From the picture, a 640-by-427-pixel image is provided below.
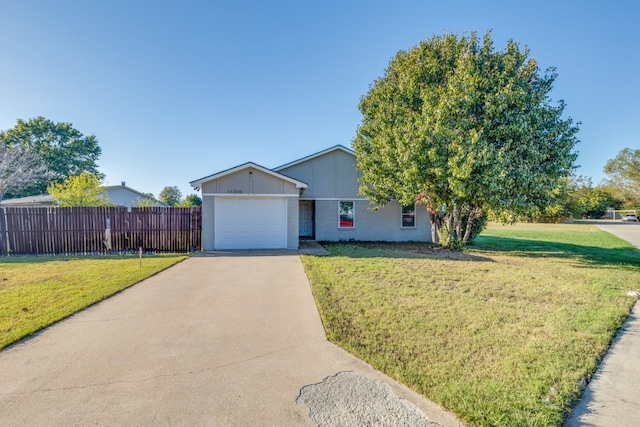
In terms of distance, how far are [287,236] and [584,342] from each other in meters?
10.0

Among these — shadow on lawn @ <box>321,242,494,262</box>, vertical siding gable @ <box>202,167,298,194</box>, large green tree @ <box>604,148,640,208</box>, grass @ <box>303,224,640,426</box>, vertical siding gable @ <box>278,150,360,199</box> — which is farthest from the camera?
large green tree @ <box>604,148,640,208</box>

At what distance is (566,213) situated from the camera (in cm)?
3928

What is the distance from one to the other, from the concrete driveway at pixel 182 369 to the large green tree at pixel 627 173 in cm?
6959

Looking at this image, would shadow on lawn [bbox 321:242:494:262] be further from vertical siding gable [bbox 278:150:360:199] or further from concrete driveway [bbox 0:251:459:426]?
concrete driveway [bbox 0:251:459:426]

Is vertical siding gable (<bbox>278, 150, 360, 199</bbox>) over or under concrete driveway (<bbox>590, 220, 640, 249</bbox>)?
over

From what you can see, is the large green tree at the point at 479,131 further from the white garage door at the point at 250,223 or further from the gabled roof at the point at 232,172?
the white garage door at the point at 250,223

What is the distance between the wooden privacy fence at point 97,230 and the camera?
11086 millimetres

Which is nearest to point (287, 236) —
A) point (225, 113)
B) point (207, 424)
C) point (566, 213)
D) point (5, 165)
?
point (225, 113)

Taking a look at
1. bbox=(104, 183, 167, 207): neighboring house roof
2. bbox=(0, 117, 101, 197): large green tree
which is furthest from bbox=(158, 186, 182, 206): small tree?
bbox=(104, 183, 167, 207): neighboring house roof

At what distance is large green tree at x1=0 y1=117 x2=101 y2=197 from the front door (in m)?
31.5

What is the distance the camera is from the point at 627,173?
4959 cm

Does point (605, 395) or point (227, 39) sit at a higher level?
point (227, 39)

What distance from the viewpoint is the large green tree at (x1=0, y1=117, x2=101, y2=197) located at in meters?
33.4

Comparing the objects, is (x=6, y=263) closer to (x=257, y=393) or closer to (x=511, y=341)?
(x=257, y=393)
